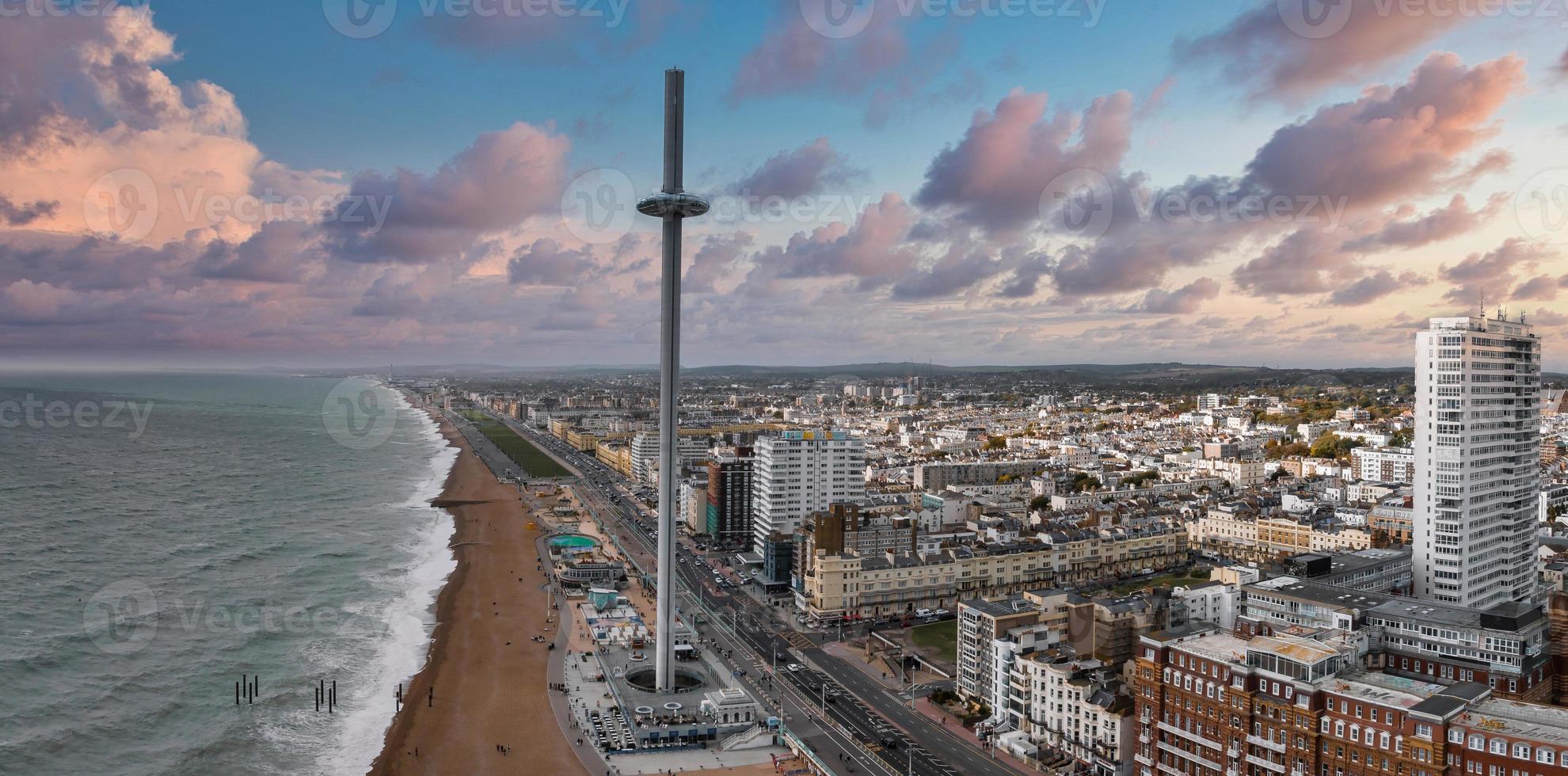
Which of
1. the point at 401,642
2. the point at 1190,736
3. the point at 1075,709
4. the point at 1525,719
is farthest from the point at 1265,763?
the point at 401,642

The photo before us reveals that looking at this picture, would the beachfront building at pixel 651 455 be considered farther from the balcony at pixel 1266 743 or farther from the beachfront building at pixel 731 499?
the balcony at pixel 1266 743

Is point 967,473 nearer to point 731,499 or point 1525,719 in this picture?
point 731,499

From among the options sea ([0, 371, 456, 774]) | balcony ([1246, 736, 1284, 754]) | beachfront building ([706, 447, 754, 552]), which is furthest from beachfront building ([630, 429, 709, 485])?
balcony ([1246, 736, 1284, 754])

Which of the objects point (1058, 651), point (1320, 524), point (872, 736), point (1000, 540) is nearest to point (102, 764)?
point (872, 736)

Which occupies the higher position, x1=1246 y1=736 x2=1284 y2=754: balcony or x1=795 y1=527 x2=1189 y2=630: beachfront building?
x1=1246 y1=736 x2=1284 y2=754: balcony

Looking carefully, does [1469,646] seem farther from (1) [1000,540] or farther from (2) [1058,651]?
(1) [1000,540]

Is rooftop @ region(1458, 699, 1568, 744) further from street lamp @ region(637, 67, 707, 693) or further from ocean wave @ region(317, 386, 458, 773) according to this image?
ocean wave @ region(317, 386, 458, 773)
